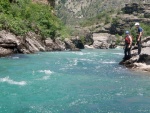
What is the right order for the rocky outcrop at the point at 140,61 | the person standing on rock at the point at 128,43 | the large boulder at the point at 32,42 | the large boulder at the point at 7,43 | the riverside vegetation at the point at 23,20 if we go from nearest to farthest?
the rocky outcrop at the point at 140,61, the person standing on rock at the point at 128,43, the large boulder at the point at 7,43, the riverside vegetation at the point at 23,20, the large boulder at the point at 32,42

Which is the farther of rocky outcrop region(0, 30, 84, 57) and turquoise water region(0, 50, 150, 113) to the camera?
rocky outcrop region(0, 30, 84, 57)

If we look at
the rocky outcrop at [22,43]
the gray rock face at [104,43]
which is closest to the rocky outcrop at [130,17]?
the gray rock face at [104,43]

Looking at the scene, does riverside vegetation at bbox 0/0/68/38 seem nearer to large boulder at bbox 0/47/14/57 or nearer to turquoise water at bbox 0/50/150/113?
large boulder at bbox 0/47/14/57

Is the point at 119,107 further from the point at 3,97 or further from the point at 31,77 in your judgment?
the point at 31,77

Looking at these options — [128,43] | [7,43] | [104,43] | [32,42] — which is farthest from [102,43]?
[128,43]

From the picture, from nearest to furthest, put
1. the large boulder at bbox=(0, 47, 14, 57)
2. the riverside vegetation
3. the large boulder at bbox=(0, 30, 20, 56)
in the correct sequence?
the large boulder at bbox=(0, 47, 14, 57) < the large boulder at bbox=(0, 30, 20, 56) < the riverside vegetation

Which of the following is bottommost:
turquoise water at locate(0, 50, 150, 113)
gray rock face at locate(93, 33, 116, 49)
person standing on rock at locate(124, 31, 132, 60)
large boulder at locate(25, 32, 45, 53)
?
gray rock face at locate(93, 33, 116, 49)

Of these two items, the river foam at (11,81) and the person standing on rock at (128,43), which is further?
the person standing on rock at (128,43)

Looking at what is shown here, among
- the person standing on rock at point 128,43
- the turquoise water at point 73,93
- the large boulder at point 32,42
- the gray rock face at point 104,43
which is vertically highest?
the person standing on rock at point 128,43

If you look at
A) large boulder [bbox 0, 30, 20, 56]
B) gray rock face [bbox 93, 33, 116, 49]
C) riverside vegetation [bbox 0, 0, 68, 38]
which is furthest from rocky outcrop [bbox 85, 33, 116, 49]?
large boulder [bbox 0, 30, 20, 56]

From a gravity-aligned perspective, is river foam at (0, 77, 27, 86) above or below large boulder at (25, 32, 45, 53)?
above

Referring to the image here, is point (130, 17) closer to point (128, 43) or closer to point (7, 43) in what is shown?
point (7, 43)

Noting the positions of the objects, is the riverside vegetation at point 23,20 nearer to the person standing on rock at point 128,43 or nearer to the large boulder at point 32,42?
the large boulder at point 32,42

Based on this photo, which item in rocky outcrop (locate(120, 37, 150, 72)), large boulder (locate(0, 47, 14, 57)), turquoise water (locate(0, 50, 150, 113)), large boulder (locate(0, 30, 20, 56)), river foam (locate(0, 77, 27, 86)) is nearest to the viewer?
turquoise water (locate(0, 50, 150, 113))
